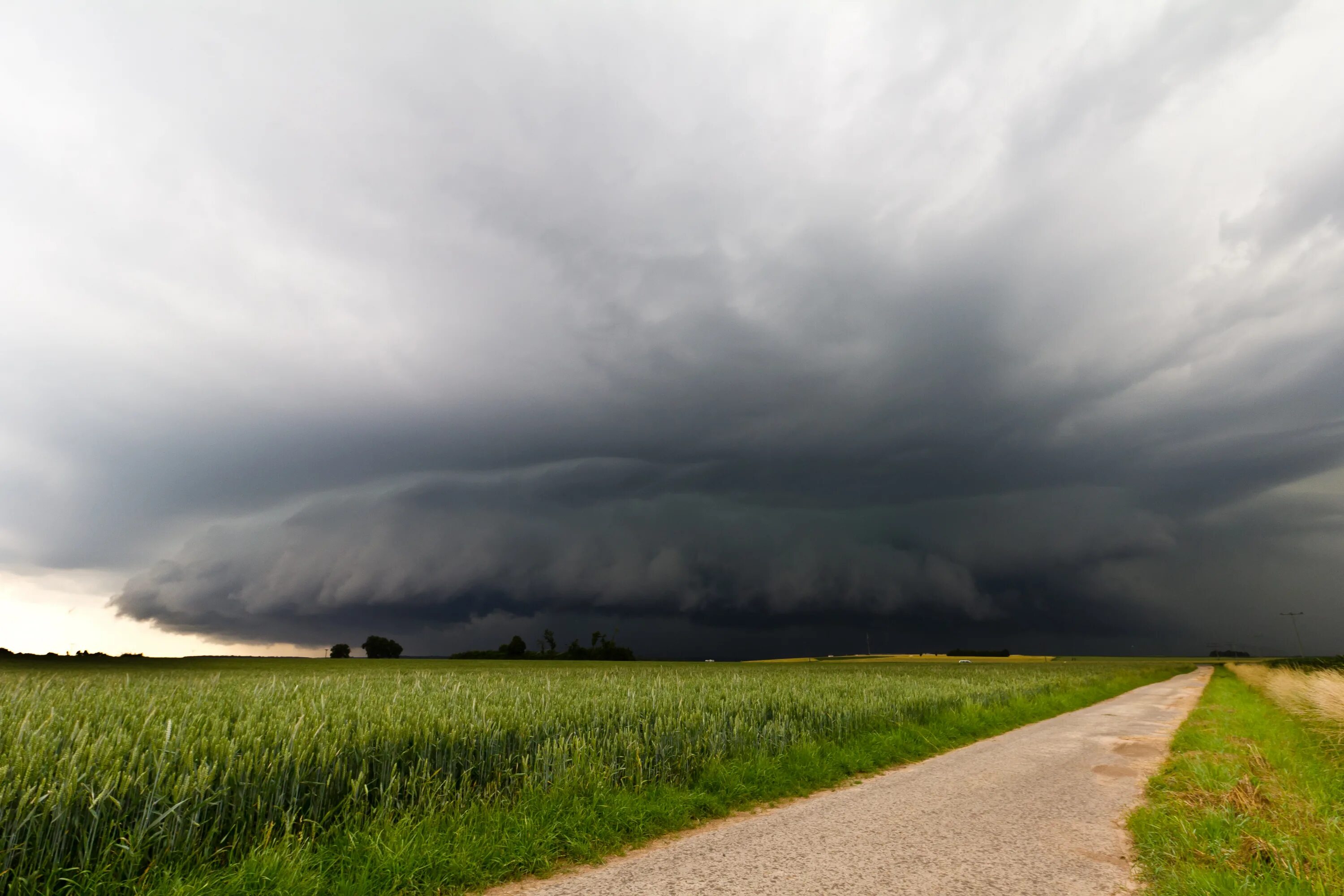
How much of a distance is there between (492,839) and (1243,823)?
1004 centimetres

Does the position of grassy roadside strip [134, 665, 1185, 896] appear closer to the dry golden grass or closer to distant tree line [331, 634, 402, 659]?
the dry golden grass

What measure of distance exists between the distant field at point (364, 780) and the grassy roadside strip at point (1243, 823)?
586cm

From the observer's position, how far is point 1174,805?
10039 millimetres

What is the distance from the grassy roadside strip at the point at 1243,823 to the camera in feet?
22.5

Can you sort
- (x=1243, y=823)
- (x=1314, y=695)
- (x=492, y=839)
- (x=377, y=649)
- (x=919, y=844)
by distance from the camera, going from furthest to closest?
(x=377, y=649) → (x=1314, y=695) → (x=919, y=844) → (x=1243, y=823) → (x=492, y=839)

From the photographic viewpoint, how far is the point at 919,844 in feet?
29.1

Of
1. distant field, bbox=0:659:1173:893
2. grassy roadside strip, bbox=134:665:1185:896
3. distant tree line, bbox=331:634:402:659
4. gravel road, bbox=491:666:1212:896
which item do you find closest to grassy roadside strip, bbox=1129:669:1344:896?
gravel road, bbox=491:666:1212:896

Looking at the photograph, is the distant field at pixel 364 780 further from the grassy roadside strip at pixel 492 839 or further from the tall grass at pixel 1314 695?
the tall grass at pixel 1314 695

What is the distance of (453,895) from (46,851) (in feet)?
12.4

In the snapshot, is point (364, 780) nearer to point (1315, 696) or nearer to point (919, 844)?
point (919, 844)

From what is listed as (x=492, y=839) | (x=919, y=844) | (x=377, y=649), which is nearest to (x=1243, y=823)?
(x=919, y=844)

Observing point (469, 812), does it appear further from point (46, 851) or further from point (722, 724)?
point (722, 724)

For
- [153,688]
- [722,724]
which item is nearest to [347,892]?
[722,724]

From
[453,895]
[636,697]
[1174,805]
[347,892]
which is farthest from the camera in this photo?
[636,697]
